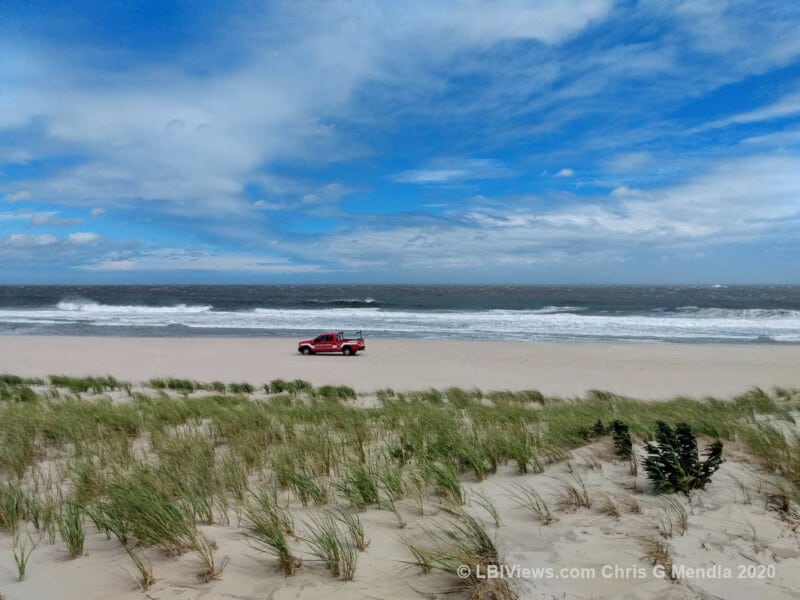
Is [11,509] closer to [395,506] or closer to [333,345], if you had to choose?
[395,506]

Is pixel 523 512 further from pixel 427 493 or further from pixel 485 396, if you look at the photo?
pixel 485 396

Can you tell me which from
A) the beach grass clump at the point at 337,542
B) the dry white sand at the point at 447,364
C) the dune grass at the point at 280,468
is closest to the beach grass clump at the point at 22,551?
the dune grass at the point at 280,468

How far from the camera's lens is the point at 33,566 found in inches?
134

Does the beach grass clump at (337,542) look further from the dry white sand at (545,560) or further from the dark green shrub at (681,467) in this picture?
the dark green shrub at (681,467)

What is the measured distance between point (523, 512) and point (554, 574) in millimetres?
940

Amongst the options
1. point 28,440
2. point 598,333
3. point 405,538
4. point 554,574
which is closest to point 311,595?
point 405,538

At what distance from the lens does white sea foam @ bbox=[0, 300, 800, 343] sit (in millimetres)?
34375

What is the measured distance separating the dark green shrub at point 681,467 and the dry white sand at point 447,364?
11.4 meters

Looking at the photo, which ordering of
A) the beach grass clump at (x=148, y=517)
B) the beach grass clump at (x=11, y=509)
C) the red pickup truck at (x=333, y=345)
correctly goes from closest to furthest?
the beach grass clump at (x=148, y=517)
the beach grass clump at (x=11, y=509)
the red pickup truck at (x=333, y=345)

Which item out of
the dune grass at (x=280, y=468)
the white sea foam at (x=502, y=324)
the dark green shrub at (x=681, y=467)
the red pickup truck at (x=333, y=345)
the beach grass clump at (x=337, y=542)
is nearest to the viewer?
the beach grass clump at (x=337, y=542)

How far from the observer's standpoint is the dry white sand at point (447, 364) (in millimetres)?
17516

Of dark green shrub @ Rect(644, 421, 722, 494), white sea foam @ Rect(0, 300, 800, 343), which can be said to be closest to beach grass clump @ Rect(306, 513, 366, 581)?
dark green shrub @ Rect(644, 421, 722, 494)

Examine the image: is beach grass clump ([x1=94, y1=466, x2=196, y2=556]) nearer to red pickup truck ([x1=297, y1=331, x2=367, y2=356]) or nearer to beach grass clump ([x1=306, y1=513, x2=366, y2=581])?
beach grass clump ([x1=306, y1=513, x2=366, y2=581])

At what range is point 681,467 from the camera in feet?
14.4
